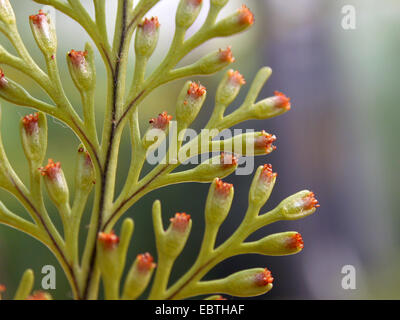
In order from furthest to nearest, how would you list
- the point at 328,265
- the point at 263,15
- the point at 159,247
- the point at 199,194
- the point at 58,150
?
the point at 263,15
the point at 328,265
the point at 199,194
the point at 58,150
the point at 159,247

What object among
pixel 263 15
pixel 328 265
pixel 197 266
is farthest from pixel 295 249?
pixel 263 15

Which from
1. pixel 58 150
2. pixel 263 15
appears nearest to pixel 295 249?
pixel 58 150

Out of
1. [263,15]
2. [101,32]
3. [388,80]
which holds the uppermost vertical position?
[263,15]

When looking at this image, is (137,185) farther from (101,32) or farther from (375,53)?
(375,53)

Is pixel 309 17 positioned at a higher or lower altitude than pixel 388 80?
higher

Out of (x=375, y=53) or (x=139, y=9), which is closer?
(x=139, y=9)

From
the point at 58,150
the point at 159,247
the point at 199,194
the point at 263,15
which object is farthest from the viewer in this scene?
the point at 263,15
